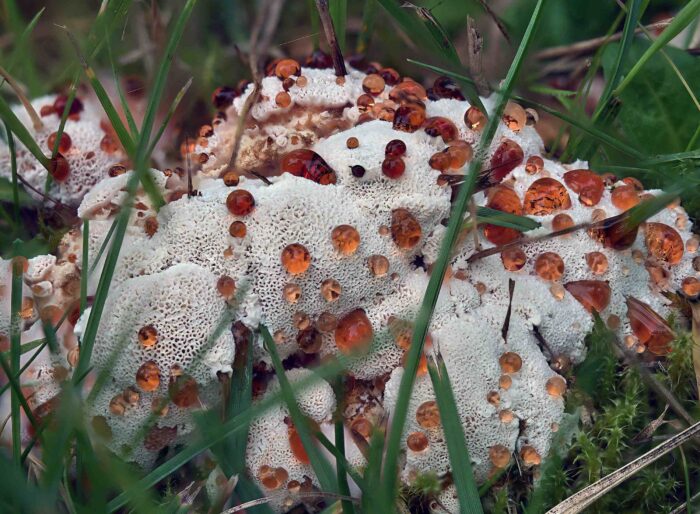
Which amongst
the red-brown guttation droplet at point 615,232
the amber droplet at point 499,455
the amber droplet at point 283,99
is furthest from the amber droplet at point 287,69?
the amber droplet at point 499,455

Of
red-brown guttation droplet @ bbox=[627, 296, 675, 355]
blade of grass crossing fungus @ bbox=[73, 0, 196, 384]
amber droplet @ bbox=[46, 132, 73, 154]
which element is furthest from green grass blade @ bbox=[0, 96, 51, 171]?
red-brown guttation droplet @ bbox=[627, 296, 675, 355]

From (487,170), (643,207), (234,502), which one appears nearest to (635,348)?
(643,207)

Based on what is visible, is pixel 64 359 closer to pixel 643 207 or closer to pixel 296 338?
pixel 296 338

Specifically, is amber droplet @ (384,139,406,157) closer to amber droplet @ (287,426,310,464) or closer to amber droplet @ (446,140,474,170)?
amber droplet @ (446,140,474,170)

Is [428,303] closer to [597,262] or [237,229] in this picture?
[237,229]

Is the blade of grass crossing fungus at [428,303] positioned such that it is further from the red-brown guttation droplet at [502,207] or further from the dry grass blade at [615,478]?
the dry grass blade at [615,478]
